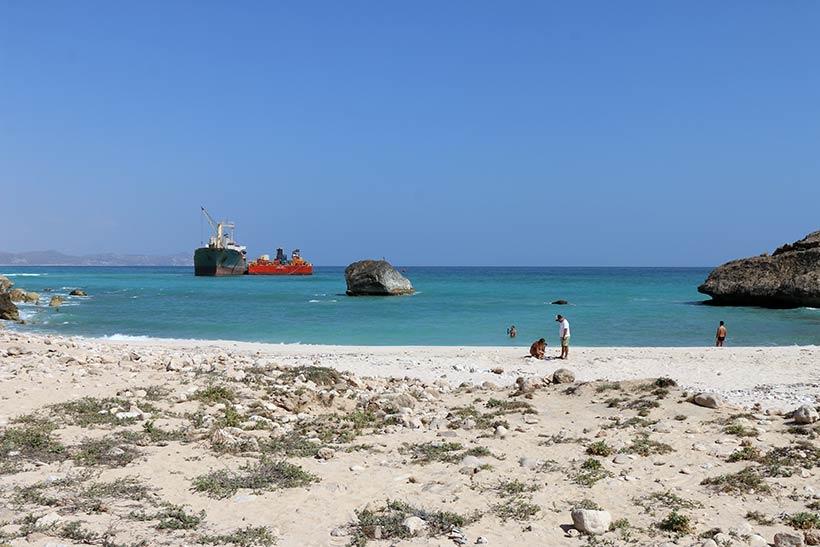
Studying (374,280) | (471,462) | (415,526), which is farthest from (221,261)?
(415,526)

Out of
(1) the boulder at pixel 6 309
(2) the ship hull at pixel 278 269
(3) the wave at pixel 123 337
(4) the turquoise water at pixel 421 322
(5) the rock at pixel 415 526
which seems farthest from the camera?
(2) the ship hull at pixel 278 269

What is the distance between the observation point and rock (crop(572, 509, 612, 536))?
19.6ft

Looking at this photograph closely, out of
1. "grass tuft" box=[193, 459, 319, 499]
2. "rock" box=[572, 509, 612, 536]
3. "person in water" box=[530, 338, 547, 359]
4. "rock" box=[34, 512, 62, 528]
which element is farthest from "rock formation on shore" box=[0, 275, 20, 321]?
"rock" box=[572, 509, 612, 536]

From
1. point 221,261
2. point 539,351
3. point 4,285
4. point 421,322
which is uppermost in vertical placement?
point 221,261

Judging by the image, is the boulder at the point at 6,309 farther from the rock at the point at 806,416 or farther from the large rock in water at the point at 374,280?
the rock at the point at 806,416

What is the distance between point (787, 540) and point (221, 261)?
116947 millimetres

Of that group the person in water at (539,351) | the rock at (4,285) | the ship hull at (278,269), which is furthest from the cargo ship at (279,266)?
the person in water at (539,351)

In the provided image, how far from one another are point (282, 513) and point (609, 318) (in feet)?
116

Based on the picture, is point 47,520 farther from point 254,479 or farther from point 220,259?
point 220,259

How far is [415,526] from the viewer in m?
6.01

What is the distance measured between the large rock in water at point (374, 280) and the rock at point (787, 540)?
51704mm

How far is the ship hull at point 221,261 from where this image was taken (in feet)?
380

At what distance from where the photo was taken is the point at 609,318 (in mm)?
38938

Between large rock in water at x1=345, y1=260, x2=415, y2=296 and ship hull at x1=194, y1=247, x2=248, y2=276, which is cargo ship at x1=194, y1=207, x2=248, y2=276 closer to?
ship hull at x1=194, y1=247, x2=248, y2=276
